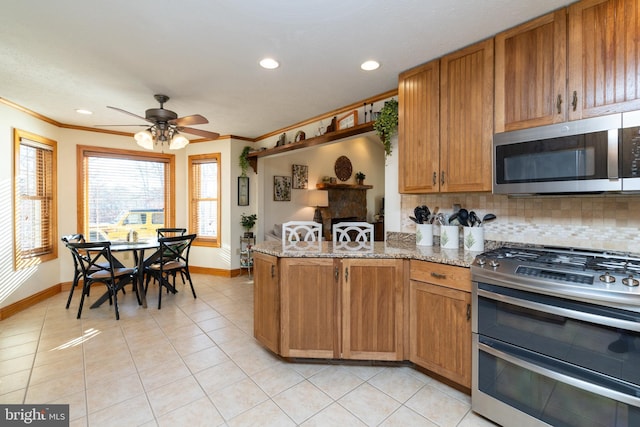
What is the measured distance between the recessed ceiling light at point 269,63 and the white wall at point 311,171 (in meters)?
1.97

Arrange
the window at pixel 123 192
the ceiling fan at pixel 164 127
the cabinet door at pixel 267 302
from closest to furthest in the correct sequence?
the cabinet door at pixel 267 302
the ceiling fan at pixel 164 127
the window at pixel 123 192

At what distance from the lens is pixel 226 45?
227cm

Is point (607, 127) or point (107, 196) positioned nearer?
point (607, 127)

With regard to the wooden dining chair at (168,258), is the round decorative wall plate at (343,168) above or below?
above

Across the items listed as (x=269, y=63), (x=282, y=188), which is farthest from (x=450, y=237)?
(x=282, y=188)

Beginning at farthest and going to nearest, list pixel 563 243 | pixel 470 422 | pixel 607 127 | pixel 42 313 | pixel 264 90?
pixel 42 313
pixel 264 90
pixel 563 243
pixel 470 422
pixel 607 127

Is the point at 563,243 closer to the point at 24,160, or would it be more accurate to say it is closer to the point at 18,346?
the point at 18,346

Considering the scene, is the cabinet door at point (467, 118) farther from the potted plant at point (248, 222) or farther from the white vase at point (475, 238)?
the potted plant at point (248, 222)

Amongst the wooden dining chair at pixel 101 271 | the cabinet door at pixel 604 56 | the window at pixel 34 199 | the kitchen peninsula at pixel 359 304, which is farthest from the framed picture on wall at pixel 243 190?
the cabinet door at pixel 604 56

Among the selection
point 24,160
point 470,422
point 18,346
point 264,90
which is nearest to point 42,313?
point 18,346

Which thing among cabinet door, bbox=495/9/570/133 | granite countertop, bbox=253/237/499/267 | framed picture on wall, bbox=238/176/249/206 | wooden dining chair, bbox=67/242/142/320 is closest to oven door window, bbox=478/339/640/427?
granite countertop, bbox=253/237/499/267

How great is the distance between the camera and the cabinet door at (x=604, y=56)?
5.25 feet

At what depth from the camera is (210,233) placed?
5.55 meters

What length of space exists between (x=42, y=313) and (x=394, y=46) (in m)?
4.76
